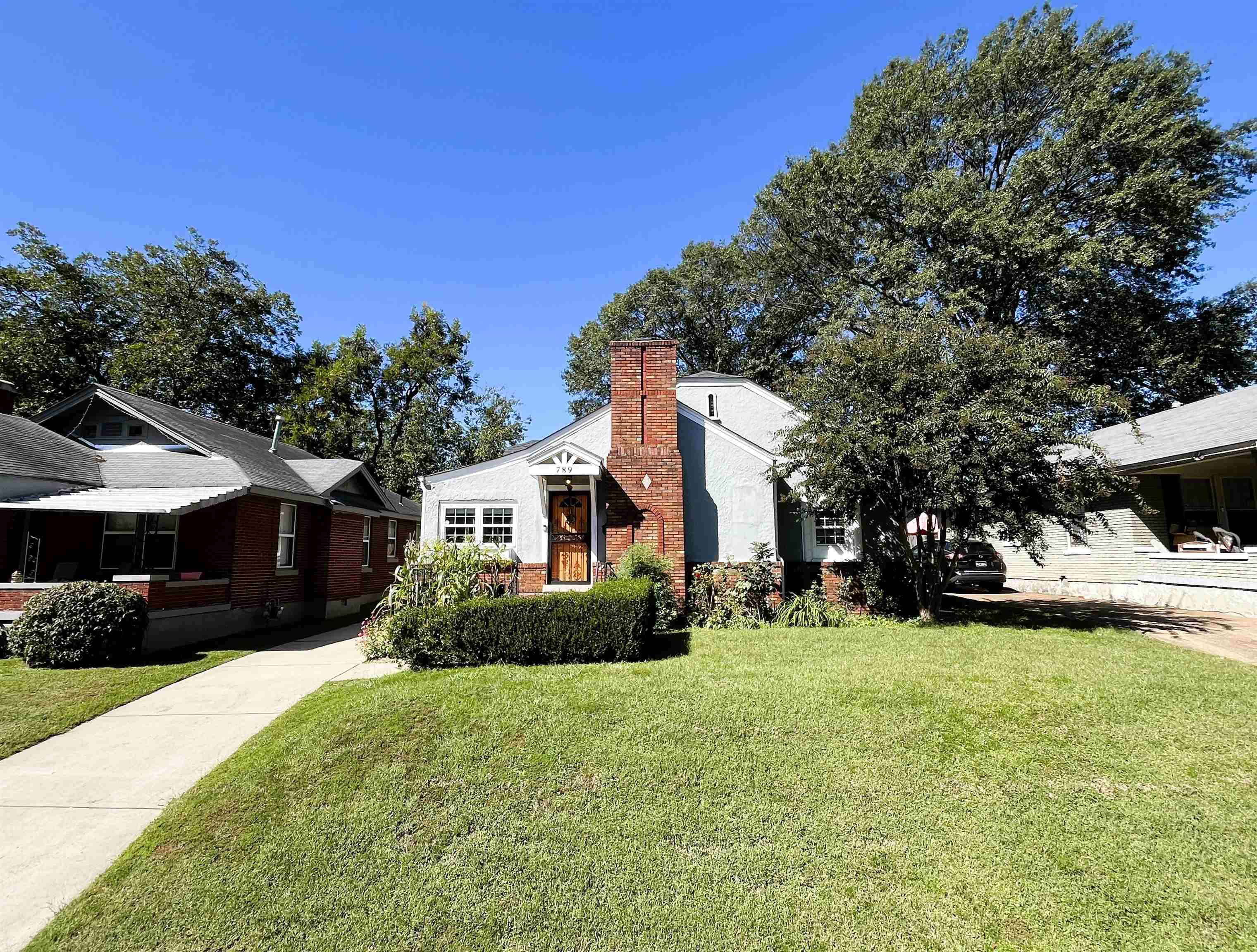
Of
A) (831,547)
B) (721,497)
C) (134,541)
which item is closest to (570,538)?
(721,497)

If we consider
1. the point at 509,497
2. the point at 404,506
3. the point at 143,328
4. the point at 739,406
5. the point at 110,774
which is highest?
the point at 143,328

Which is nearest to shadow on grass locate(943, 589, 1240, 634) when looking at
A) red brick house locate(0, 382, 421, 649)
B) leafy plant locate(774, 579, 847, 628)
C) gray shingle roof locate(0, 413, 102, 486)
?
leafy plant locate(774, 579, 847, 628)

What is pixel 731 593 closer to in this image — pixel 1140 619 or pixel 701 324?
pixel 1140 619

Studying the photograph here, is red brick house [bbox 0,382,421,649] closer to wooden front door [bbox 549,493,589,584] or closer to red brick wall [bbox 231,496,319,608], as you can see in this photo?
red brick wall [bbox 231,496,319,608]

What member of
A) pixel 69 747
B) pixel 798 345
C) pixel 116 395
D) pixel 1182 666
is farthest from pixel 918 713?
pixel 798 345

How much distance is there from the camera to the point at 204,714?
6758mm

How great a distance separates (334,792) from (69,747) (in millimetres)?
3681

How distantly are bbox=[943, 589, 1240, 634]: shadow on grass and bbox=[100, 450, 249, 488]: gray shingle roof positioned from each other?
15462mm

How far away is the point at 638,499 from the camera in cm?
1187

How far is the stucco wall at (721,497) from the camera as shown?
12.4 metres

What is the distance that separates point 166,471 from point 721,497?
12412 mm

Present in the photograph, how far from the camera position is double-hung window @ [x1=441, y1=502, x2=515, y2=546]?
1259 centimetres

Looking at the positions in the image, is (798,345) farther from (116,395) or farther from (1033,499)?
(116,395)

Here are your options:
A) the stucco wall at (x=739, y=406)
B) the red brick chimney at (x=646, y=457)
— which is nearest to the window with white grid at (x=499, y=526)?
the red brick chimney at (x=646, y=457)
